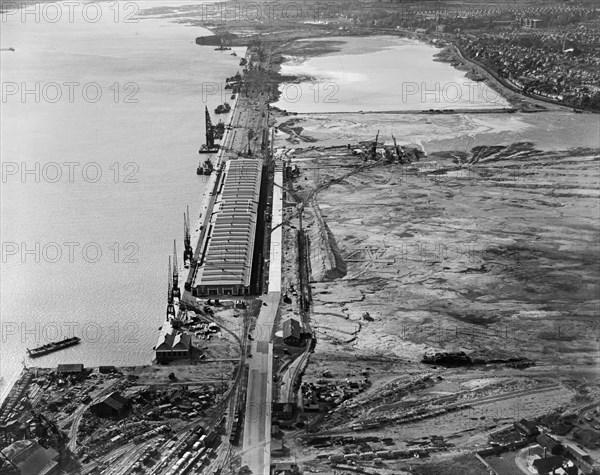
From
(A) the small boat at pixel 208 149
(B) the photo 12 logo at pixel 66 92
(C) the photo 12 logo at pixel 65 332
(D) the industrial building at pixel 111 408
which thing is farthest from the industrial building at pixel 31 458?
(B) the photo 12 logo at pixel 66 92

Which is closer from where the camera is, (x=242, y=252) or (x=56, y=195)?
(x=242, y=252)

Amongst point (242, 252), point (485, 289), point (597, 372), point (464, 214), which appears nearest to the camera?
point (597, 372)

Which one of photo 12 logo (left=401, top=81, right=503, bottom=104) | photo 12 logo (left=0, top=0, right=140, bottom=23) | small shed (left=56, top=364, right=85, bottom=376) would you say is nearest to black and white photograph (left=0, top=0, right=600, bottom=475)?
small shed (left=56, top=364, right=85, bottom=376)

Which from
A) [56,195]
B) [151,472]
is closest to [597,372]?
[151,472]

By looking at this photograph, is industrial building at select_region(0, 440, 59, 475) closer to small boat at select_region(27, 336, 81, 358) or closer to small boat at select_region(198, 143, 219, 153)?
small boat at select_region(27, 336, 81, 358)

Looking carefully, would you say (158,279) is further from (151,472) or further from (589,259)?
(589,259)

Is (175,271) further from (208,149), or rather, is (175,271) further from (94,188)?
(208,149)
